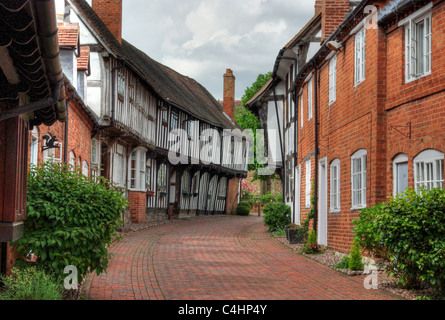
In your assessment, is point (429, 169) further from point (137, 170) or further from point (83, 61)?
point (137, 170)

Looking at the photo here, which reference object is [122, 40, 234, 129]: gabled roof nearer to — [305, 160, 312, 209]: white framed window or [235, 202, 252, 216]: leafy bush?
[235, 202, 252, 216]: leafy bush

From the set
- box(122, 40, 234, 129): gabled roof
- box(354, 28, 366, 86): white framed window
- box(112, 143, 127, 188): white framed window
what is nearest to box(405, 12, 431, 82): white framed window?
box(354, 28, 366, 86): white framed window

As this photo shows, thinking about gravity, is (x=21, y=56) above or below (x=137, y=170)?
above

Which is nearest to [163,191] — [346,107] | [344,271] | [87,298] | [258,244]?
[258,244]

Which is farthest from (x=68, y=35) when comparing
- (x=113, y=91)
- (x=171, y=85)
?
(x=171, y=85)

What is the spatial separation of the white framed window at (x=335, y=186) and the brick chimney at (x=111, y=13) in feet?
43.3

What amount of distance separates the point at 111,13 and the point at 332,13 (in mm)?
11212

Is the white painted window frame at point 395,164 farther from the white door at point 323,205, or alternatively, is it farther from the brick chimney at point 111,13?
the brick chimney at point 111,13

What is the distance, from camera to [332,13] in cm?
1767

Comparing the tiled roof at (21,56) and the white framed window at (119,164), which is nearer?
the tiled roof at (21,56)

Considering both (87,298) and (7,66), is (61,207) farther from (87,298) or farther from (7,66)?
(7,66)

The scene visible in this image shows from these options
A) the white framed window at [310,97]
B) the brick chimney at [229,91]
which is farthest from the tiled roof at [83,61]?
the brick chimney at [229,91]

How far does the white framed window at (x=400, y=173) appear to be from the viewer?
11852 millimetres

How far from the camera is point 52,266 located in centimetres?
841
